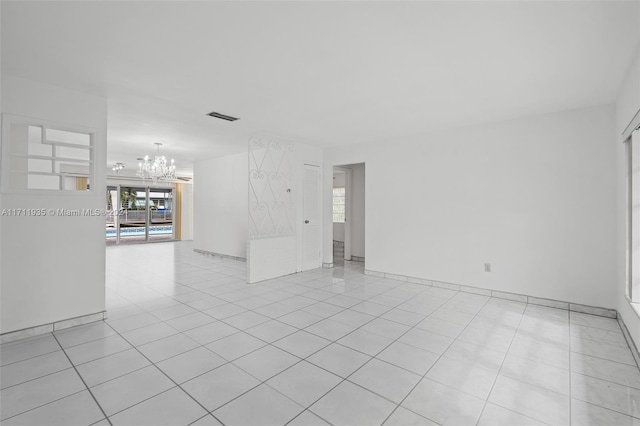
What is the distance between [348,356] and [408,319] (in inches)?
46.1

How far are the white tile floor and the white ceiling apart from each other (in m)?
2.58

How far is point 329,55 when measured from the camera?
2537 mm

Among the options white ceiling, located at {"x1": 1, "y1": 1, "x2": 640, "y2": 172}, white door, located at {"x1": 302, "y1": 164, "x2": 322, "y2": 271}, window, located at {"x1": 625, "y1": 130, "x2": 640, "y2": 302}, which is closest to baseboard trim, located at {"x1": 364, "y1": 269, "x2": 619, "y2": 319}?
window, located at {"x1": 625, "y1": 130, "x2": 640, "y2": 302}

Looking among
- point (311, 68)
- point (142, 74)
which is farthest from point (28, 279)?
point (311, 68)

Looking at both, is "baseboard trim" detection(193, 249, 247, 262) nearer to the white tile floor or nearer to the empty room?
the empty room

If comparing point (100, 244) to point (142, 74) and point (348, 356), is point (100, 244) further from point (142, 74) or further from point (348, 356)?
point (348, 356)

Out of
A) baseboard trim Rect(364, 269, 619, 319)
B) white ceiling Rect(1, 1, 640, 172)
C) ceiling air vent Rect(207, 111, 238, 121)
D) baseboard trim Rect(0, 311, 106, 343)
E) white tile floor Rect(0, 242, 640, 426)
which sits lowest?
white tile floor Rect(0, 242, 640, 426)

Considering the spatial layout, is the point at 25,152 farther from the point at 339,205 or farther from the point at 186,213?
the point at 186,213

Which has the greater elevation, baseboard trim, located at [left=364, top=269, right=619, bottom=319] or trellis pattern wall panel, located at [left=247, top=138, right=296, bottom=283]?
trellis pattern wall panel, located at [left=247, top=138, right=296, bottom=283]

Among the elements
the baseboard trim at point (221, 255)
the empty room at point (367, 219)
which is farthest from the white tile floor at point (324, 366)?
the baseboard trim at point (221, 255)

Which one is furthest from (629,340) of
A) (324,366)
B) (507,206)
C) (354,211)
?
(354,211)

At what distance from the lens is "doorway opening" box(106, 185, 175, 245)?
33.3 feet

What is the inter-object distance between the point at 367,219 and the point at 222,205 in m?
4.08

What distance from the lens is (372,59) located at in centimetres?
259
